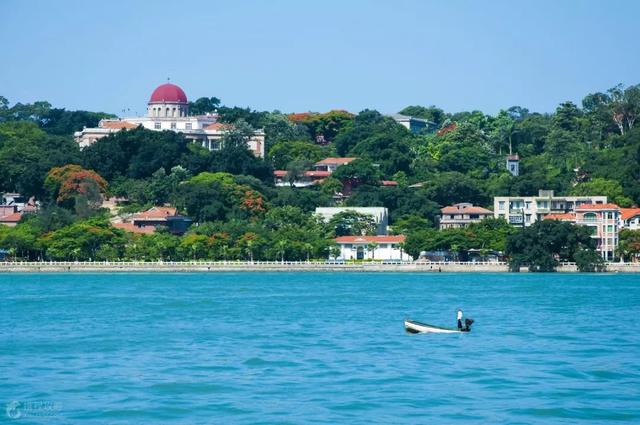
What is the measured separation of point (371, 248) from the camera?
8650cm

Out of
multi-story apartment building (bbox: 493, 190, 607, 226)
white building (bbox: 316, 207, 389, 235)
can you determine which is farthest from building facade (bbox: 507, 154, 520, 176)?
white building (bbox: 316, 207, 389, 235)

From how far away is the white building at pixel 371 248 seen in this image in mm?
86312

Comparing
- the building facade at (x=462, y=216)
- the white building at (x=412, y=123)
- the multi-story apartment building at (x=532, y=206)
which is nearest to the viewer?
the multi-story apartment building at (x=532, y=206)

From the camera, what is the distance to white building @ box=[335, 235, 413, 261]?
8631 centimetres

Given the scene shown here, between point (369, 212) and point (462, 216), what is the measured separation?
19.5 ft

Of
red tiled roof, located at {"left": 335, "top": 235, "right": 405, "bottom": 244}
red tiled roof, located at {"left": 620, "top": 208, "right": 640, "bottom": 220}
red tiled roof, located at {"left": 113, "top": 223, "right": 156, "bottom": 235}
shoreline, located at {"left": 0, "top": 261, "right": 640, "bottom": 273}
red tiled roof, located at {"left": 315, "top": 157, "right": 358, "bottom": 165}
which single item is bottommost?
shoreline, located at {"left": 0, "top": 261, "right": 640, "bottom": 273}

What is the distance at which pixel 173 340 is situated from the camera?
37.2 m

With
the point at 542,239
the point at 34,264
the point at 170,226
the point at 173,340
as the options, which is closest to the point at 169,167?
the point at 170,226

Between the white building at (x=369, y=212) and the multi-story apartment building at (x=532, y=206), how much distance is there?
715cm

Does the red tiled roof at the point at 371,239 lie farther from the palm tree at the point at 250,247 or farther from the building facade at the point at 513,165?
the building facade at the point at 513,165

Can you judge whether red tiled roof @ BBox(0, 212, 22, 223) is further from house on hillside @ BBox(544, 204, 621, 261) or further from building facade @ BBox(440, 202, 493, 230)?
house on hillside @ BBox(544, 204, 621, 261)

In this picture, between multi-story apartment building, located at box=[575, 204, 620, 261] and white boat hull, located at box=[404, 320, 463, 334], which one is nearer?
white boat hull, located at box=[404, 320, 463, 334]

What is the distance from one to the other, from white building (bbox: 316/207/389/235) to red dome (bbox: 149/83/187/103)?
2915cm

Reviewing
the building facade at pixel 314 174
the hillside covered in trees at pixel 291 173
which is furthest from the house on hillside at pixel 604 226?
the building facade at pixel 314 174
